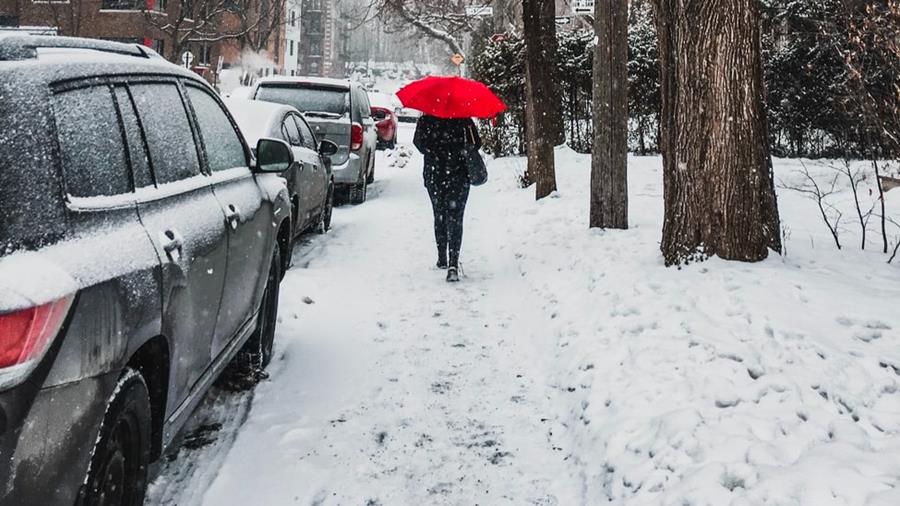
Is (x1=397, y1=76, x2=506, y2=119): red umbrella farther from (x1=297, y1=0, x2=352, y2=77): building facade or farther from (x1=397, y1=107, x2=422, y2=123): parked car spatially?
(x1=297, y1=0, x2=352, y2=77): building facade

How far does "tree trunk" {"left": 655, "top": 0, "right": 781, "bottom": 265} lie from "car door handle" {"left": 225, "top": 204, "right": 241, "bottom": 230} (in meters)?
3.68

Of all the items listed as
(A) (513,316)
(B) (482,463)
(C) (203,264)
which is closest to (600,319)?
(A) (513,316)

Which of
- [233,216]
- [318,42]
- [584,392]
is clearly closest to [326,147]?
[584,392]

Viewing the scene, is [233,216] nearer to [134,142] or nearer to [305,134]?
[134,142]

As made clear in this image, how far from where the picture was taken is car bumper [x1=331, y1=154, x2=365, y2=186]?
40.2 ft

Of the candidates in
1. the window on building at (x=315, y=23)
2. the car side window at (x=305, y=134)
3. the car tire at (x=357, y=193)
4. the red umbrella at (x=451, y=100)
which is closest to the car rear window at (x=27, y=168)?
the red umbrella at (x=451, y=100)

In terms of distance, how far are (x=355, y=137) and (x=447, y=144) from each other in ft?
13.9

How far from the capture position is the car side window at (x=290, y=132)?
899 centimetres

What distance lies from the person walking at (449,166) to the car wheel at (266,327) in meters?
2.83

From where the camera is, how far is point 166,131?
11.6 ft

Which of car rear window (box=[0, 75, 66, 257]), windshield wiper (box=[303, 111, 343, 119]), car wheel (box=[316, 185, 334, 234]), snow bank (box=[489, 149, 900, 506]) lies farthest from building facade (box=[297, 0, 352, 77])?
car rear window (box=[0, 75, 66, 257])

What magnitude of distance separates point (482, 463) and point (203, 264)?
1731 millimetres

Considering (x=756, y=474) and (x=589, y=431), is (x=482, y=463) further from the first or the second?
(x=756, y=474)

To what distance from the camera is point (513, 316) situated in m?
7.02
